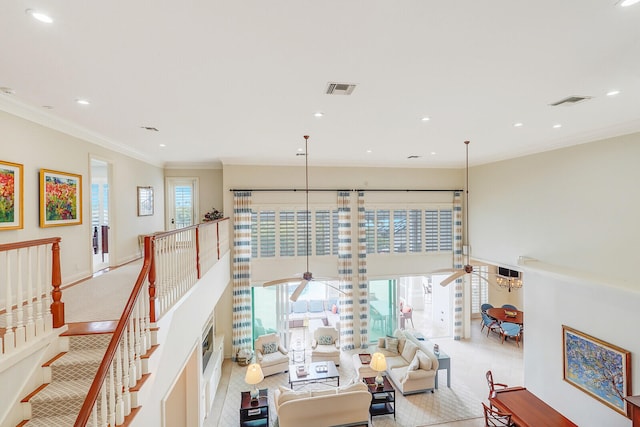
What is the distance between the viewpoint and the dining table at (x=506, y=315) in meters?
8.77

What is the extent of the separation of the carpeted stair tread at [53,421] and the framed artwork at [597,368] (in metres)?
6.84

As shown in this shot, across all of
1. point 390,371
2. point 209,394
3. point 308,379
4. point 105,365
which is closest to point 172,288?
point 105,365

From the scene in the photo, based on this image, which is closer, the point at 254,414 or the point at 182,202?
the point at 254,414

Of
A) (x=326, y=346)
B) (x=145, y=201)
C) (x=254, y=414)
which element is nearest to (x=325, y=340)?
(x=326, y=346)

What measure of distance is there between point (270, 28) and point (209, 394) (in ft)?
20.7

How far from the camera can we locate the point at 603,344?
452cm

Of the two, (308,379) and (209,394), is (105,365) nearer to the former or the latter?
(209,394)

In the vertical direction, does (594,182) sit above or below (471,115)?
below

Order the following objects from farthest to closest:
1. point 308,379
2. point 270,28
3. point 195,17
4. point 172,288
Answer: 1. point 308,379
2. point 172,288
3. point 270,28
4. point 195,17

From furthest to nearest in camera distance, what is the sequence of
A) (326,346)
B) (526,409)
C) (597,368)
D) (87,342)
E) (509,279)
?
(509,279)
(326,346)
(526,409)
(597,368)
(87,342)

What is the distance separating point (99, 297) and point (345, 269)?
5398mm

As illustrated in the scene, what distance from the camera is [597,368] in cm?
465

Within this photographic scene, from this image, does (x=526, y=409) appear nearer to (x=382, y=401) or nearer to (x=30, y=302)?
(x=382, y=401)

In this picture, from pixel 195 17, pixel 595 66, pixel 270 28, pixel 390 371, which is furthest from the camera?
pixel 390 371
